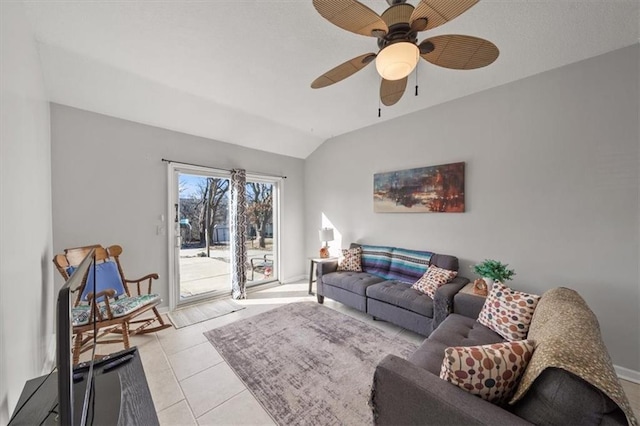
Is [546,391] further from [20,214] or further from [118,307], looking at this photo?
[118,307]

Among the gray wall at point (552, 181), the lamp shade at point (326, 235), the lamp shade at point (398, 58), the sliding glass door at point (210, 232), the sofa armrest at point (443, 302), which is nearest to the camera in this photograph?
the lamp shade at point (398, 58)

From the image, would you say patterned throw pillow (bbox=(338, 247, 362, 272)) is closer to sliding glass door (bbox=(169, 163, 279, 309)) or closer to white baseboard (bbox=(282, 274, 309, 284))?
white baseboard (bbox=(282, 274, 309, 284))

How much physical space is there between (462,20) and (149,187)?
3.65 m

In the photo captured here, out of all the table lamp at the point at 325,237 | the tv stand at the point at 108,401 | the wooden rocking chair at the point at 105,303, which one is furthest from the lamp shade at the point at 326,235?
the tv stand at the point at 108,401

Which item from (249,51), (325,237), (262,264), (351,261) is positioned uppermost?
(249,51)

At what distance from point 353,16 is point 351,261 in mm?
2970

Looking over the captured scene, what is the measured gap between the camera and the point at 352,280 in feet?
10.5

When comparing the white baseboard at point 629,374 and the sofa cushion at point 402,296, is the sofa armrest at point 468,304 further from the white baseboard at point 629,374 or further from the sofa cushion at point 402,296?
the white baseboard at point 629,374

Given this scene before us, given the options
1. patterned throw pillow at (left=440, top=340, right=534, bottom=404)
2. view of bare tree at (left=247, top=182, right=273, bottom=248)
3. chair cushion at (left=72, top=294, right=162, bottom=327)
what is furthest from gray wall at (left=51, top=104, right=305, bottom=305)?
patterned throw pillow at (left=440, top=340, right=534, bottom=404)

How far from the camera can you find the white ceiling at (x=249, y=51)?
1.63 m

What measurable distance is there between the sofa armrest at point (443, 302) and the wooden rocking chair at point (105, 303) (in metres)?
2.83

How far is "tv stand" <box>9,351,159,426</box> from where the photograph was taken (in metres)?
0.92

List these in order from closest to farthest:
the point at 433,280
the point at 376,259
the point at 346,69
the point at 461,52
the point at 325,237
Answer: the point at 461,52
the point at 346,69
the point at 433,280
the point at 376,259
the point at 325,237

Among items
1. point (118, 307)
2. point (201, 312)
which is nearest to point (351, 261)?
point (201, 312)
